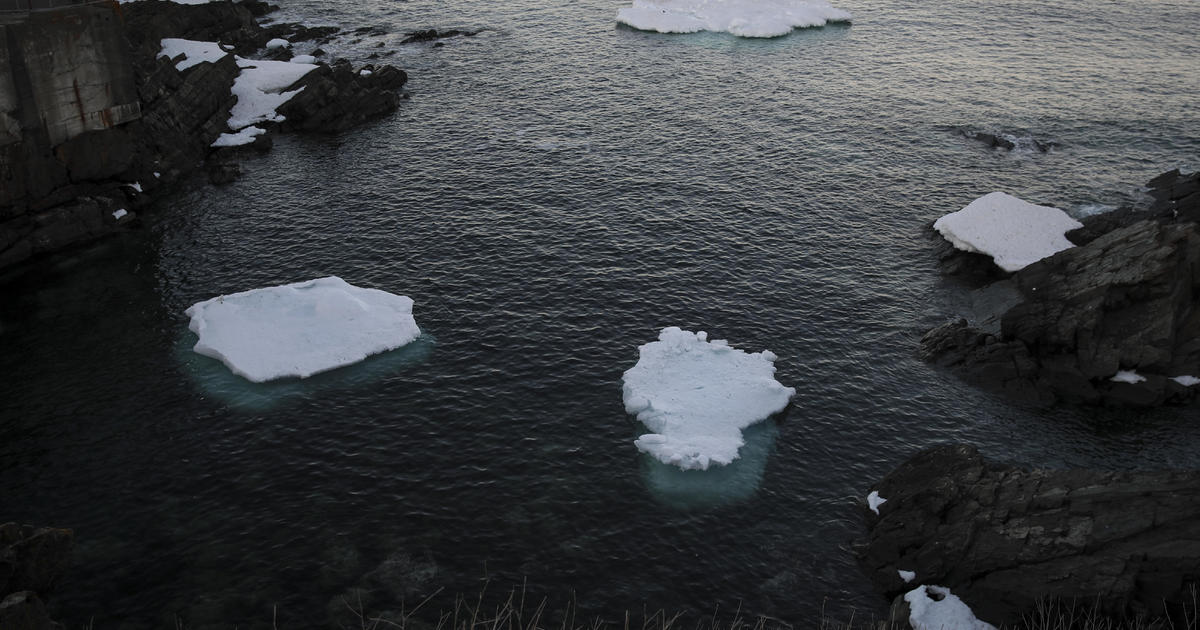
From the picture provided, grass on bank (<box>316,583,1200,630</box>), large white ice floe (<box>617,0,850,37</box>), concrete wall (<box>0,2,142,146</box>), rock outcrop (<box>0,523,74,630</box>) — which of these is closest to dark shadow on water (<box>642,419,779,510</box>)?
grass on bank (<box>316,583,1200,630</box>)

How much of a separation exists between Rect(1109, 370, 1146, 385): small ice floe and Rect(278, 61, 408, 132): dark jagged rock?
71.2 metres

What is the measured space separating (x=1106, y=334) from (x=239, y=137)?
243 ft

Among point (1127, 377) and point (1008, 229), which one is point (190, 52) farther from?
point (1127, 377)

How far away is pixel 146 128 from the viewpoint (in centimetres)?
7856

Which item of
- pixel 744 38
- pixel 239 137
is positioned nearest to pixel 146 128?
pixel 239 137

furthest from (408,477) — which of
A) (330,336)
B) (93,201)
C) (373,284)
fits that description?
(93,201)

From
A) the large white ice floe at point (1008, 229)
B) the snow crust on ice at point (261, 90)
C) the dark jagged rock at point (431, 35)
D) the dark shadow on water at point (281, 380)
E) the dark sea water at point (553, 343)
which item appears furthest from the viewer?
the dark jagged rock at point (431, 35)

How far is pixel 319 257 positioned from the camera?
214 ft

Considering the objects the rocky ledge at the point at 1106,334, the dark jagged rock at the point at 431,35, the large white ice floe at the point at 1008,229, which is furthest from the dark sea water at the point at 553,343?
the dark jagged rock at the point at 431,35

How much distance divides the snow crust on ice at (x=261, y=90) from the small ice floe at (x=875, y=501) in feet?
231

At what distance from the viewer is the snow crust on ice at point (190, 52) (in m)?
87.6

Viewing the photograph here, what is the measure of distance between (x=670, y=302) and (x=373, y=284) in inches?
810

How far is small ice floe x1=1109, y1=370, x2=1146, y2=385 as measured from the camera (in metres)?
50.3

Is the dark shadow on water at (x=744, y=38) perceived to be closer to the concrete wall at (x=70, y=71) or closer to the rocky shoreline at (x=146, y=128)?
the rocky shoreline at (x=146, y=128)
